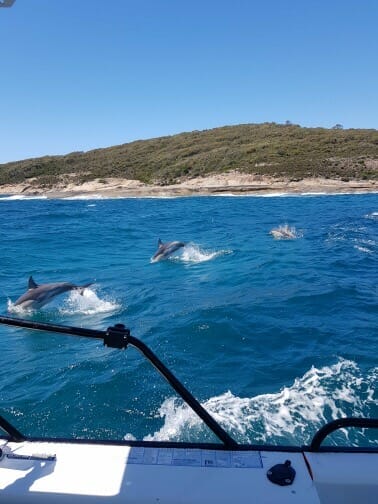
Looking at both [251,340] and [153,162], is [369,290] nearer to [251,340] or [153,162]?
[251,340]

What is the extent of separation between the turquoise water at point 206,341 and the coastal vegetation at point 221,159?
42445 millimetres

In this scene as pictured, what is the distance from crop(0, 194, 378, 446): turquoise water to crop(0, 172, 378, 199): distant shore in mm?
29315

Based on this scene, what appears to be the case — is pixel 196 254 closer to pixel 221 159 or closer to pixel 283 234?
pixel 283 234

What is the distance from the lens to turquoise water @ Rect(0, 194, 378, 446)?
235 inches

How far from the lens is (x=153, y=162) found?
80.7 meters

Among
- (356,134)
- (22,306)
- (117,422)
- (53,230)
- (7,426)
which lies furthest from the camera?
(356,134)

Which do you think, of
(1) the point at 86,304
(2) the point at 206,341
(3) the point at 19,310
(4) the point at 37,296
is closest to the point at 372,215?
(1) the point at 86,304

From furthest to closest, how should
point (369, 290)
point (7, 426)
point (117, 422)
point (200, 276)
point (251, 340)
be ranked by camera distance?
point (200, 276)
point (369, 290)
point (251, 340)
point (117, 422)
point (7, 426)

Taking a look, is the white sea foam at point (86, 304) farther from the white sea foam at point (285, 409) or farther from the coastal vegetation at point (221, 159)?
the coastal vegetation at point (221, 159)

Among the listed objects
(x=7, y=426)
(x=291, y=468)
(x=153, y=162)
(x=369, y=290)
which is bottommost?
(x=369, y=290)

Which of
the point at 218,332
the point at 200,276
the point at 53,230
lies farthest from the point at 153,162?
the point at 218,332

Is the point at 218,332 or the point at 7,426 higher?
the point at 7,426

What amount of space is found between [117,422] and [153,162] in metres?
77.2

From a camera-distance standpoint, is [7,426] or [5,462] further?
[7,426]
